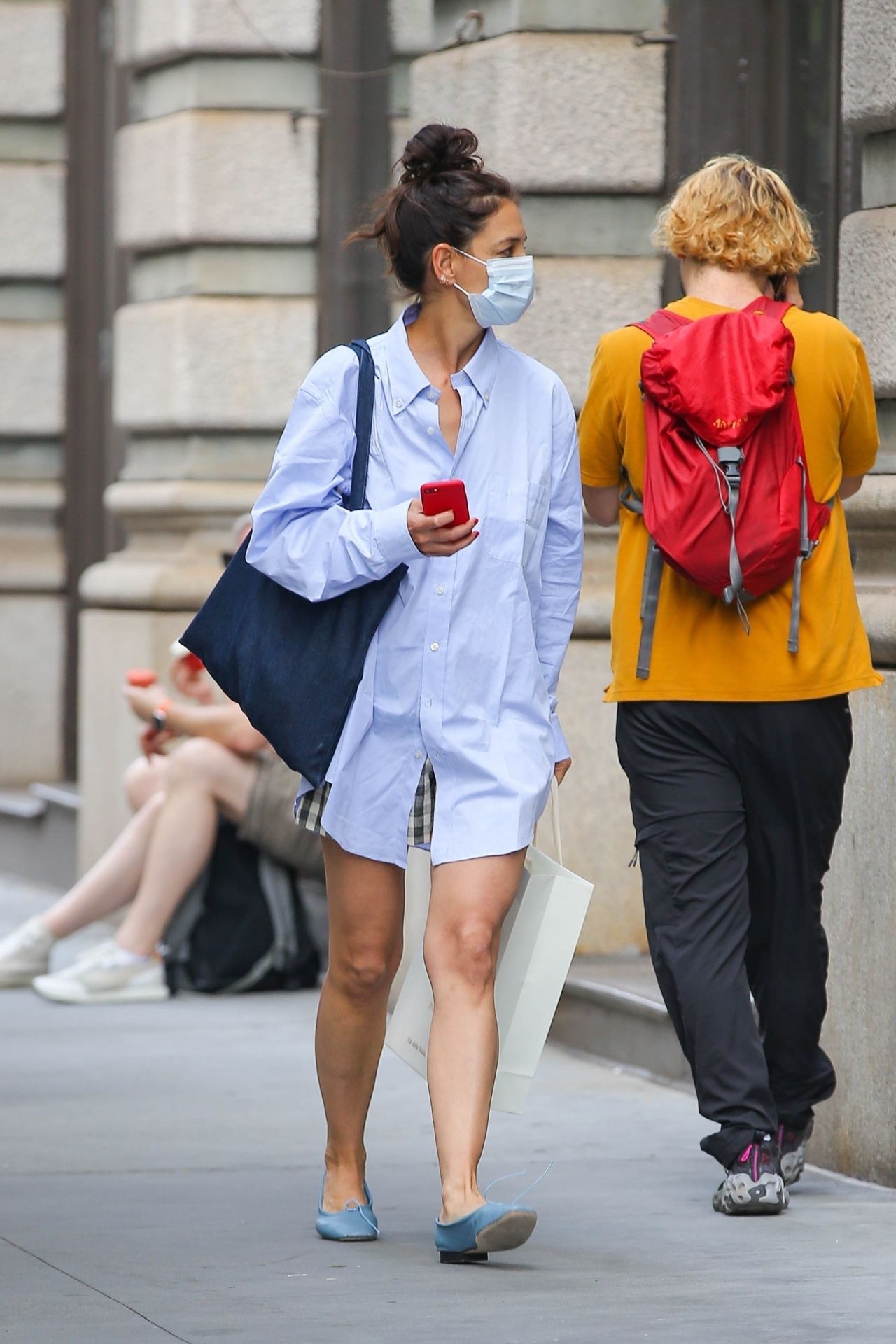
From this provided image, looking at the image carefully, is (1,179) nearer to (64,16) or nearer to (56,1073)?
(64,16)

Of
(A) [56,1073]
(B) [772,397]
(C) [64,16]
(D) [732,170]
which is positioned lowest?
(A) [56,1073]

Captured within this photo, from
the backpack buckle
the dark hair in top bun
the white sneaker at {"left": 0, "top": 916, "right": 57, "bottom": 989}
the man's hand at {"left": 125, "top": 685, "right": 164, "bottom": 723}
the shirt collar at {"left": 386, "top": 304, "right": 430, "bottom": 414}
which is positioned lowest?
the white sneaker at {"left": 0, "top": 916, "right": 57, "bottom": 989}

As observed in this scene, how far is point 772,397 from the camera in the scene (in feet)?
15.8

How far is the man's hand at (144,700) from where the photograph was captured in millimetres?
8117

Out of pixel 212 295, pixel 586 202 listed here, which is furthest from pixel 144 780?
pixel 586 202

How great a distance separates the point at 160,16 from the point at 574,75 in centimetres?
278

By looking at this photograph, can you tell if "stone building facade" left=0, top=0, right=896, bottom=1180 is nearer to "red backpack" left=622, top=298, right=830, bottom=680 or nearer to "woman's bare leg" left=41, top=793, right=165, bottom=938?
"red backpack" left=622, top=298, right=830, bottom=680

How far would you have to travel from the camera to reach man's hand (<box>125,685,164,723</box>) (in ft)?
26.6

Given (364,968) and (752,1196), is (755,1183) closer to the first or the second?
(752,1196)

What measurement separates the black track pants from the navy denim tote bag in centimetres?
71

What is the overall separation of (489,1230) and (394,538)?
3.78 ft

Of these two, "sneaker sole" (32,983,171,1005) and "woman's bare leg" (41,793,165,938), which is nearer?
"sneaker sole" (32,983,171,1005)

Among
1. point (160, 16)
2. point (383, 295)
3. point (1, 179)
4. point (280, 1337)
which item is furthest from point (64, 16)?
point (280, 1337)

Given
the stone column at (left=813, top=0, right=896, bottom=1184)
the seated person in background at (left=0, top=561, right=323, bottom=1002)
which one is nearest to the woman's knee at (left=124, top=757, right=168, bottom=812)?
the seated person in background at (left=0, top=561, right=323, bottom=1002)
